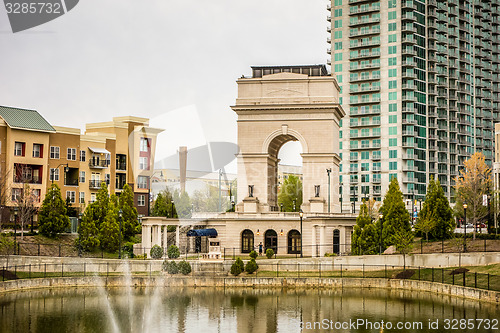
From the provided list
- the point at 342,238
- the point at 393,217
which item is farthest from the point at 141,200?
the point at 393,217

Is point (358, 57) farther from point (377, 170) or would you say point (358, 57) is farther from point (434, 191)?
point (434, 191)

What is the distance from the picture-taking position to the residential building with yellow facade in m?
85.6

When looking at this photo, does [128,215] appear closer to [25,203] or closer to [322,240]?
[25,203]

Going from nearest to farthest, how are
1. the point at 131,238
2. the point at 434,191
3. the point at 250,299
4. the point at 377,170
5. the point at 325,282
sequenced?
the point at 250,299 → the point at 325,282 → the point at 434,191 → the point at 131,238 → the point at 377,170

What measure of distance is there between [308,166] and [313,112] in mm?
6250

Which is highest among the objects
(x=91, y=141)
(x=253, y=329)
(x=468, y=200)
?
(x=91, y=141)

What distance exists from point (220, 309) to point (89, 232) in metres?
32.3

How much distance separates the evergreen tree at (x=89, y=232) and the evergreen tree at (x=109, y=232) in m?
0.63

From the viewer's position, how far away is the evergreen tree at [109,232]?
79625 mm

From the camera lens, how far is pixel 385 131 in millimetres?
149000

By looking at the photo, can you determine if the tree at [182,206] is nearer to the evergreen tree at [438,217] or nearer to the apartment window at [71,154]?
the apartment window at [71,154]

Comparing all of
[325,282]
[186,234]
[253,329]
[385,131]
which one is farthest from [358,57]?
[253,329]

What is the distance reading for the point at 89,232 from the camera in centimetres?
7900

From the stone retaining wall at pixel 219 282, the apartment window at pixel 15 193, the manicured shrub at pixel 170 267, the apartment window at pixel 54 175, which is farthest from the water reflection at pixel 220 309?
the apartment window at pixel 54 175
